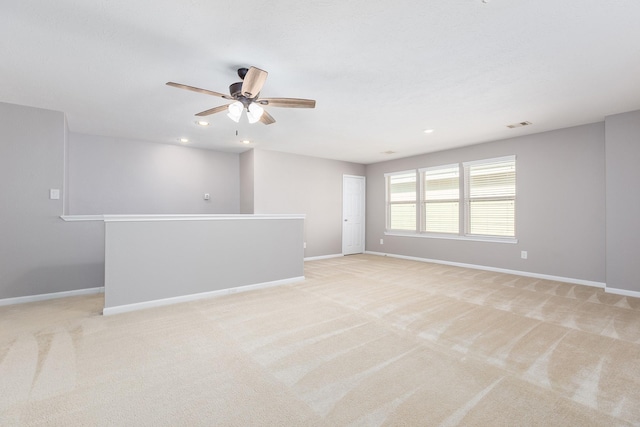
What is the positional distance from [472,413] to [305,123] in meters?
3.83

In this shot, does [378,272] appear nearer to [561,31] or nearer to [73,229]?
[561,31]

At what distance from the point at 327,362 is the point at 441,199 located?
196 inches

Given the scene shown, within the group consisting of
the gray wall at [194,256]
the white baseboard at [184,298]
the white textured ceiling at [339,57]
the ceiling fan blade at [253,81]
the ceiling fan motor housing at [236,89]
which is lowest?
the white baseboard at [184,298]

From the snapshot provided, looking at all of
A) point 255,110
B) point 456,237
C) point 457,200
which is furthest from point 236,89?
point 456,237

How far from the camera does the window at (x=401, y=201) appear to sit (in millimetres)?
6734

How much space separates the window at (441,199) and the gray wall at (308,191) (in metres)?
1.98

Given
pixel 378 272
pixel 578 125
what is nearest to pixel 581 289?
pixel 578 125

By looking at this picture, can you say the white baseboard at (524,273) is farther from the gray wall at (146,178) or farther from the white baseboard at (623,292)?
the gray wall at (146,178)

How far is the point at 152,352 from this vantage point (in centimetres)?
226

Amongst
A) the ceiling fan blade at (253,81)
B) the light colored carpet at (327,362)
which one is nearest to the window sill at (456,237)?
the light colored carpet at (327,362)

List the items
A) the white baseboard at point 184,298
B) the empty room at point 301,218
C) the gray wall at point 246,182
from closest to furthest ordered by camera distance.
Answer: the empty room at point 301,218 → the white baseboard at point 184,298 → the gray wall at point 246,182

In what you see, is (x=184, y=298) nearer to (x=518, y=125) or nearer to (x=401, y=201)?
(x=401, y=201)

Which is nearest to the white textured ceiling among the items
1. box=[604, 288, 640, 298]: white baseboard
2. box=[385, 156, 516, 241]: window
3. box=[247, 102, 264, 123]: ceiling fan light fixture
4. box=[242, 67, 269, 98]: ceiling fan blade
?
box=[242, 67, 269, 98]: ceiling fan blade

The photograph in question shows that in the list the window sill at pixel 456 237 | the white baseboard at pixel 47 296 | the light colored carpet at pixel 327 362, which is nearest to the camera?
the light colored carpet at pixel 327 362
